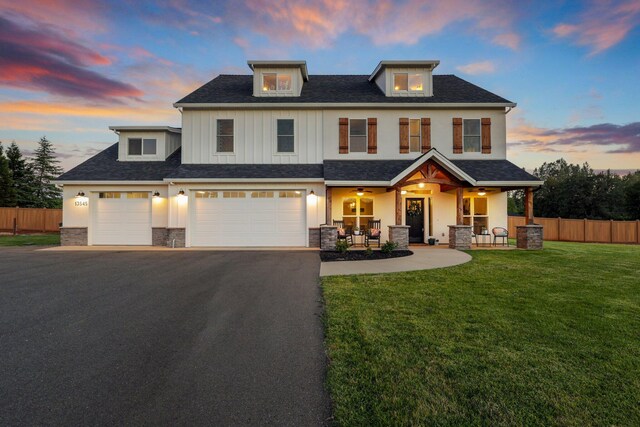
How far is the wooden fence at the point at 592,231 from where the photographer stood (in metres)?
18.3

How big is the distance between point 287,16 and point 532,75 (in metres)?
16.0

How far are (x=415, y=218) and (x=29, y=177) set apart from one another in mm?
45875

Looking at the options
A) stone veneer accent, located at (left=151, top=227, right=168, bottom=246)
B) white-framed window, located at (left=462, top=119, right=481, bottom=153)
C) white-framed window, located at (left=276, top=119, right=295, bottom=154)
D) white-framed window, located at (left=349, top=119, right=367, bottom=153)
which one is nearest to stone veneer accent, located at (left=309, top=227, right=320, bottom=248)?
white-framed window, located at (left=276, top=119, right=295, bottom=154)

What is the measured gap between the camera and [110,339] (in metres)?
3.88

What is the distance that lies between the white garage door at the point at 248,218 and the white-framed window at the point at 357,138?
3639 millimetres

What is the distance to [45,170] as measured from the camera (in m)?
41.0

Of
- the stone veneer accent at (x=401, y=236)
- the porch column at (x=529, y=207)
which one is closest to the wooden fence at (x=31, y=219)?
the stone veneer accent at (x=401, y=236)

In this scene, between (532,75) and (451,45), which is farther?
(532,75)

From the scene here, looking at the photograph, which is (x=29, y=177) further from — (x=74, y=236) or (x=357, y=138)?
(x=357, y=138)

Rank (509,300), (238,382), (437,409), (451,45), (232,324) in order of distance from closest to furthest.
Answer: (437,409), (238,382), (232,324), (509,300), (451,45)

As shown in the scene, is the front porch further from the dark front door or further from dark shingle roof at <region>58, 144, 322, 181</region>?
dark shingle roof at <region>58, 144, 322, 181</region>

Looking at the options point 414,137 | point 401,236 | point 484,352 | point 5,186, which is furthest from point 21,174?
point 484,352

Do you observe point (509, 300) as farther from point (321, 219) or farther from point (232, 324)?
point (321, 219)

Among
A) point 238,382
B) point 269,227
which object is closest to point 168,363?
point 238,382
